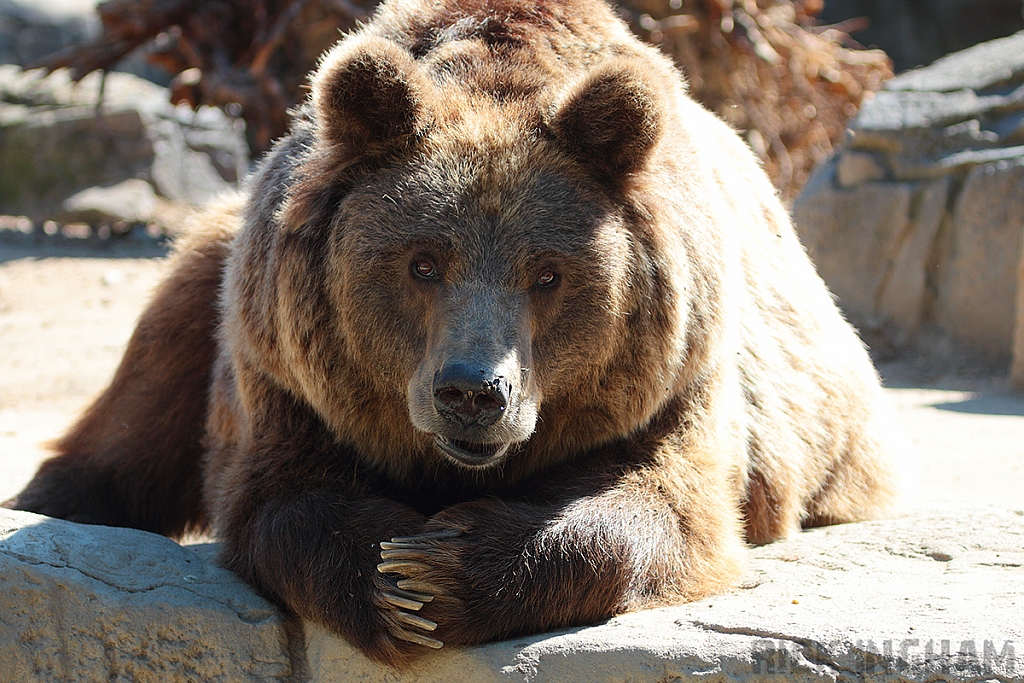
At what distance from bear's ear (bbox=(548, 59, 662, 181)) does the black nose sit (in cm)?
82

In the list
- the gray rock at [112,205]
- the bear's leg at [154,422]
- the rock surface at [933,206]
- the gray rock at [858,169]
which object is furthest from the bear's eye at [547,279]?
the gray rock at [112,205]

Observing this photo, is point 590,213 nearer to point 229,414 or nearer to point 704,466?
point 704,466

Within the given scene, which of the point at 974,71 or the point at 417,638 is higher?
the point at 974,71

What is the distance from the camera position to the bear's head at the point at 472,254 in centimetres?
315

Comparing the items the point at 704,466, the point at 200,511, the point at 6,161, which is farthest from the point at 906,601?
the point at 6,161

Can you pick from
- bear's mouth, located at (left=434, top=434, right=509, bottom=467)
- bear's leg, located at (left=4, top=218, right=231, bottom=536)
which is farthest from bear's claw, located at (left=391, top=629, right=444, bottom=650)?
bear's leg, located at (left=4, top=218, right=231, bottom=536)

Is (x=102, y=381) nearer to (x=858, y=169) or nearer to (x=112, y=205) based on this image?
(x=112, y=205)

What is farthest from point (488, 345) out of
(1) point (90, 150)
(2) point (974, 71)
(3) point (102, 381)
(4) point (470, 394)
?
(1) point (90, 150)

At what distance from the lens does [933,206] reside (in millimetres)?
8875

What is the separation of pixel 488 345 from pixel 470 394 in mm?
157

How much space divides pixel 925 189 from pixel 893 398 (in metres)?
2.08

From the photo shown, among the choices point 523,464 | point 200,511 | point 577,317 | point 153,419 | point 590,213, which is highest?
point 590,213

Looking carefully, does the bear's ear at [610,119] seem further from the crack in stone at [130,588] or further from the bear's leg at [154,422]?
the bear's leg at [154,422]

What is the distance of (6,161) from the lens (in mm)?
13945
